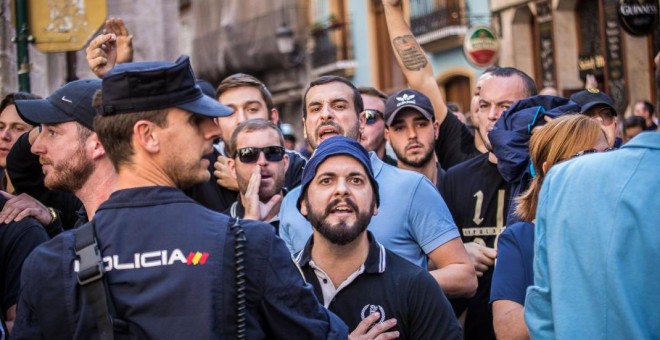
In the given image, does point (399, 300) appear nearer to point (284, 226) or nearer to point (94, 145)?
point (284, 226)

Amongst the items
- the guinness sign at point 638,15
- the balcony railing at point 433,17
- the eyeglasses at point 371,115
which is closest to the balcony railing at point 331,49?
the balcony railing at point 433,17

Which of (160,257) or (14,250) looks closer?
(160,257)

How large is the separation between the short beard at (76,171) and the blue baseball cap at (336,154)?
3.85 feet

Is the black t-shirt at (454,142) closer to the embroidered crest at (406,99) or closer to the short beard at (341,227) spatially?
the embroidered crest at (406,99)

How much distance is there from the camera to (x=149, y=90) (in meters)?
3.84

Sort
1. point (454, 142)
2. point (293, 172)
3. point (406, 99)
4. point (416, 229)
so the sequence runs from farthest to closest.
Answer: point (454, 142) → point (406, 99) → point (293, 172) → point (416, 229)

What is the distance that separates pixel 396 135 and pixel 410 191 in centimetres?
186

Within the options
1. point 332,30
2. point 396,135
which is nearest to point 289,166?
point 396,135

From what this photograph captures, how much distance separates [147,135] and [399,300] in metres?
1.63

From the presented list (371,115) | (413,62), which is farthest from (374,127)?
(413,62)

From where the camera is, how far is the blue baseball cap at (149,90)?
12.6ft

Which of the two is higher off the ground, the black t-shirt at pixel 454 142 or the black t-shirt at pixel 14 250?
the black t-shirt at pixel 454 142

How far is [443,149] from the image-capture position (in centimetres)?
838

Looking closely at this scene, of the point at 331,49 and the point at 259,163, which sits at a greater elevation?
the point at 331,49
